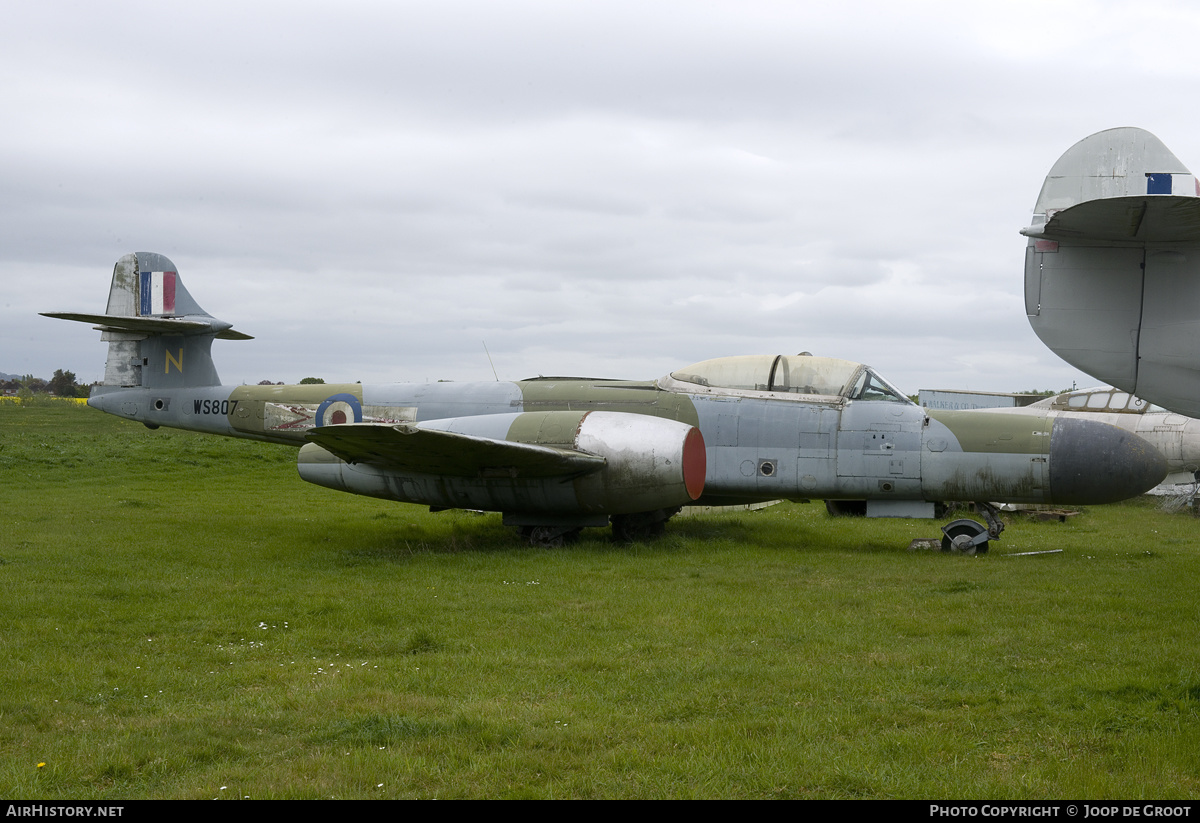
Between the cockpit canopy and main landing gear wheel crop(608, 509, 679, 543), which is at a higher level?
the cockpit canopy

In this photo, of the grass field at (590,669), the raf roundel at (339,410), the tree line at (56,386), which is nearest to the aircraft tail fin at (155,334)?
the raf roundel at (339,410)

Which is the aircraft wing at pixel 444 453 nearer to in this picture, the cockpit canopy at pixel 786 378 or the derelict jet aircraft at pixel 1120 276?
the cockpit canopy at pixel 786 378

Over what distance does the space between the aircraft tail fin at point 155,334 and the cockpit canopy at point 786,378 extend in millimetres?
7084

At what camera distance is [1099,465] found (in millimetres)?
10000

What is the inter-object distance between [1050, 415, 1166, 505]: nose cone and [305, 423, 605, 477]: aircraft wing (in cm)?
495

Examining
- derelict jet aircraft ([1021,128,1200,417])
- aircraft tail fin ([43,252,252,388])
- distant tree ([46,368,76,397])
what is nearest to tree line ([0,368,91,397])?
distant tree ([46,368,76,397])

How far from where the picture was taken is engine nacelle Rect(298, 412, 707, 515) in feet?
34.2

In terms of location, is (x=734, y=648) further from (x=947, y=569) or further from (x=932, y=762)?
(x=947, y=569)

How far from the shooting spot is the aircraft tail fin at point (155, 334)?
14.1 m

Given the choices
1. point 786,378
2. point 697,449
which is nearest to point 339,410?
point 697,449

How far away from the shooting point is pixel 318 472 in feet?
37.8

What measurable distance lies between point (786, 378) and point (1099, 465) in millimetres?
3530

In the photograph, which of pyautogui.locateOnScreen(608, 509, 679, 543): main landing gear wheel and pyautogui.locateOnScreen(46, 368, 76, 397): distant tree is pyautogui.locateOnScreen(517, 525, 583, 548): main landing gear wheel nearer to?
pyautogui.locateOnScreen(608, 509, 679, 543): main landing gear wheel

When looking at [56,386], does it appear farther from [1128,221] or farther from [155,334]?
[1128,221]
